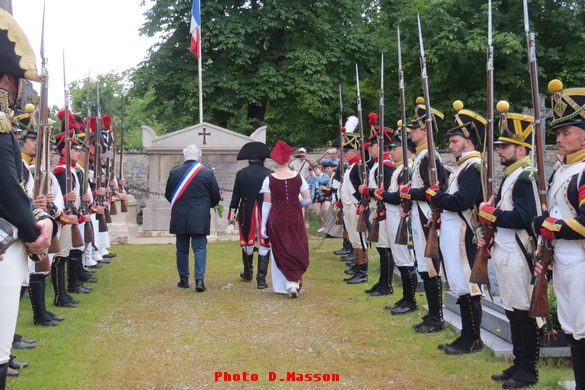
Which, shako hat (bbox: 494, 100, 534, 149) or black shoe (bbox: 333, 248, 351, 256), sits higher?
shako hat (bbox: 494, 100, 534, 149)

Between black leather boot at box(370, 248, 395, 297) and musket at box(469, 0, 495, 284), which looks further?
black leather boot at box(370, 248, 395, 297)

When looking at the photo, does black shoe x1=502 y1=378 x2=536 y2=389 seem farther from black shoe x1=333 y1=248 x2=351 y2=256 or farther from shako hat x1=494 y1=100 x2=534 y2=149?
black shoe x1=333 y1=248 x2=351 y2=256

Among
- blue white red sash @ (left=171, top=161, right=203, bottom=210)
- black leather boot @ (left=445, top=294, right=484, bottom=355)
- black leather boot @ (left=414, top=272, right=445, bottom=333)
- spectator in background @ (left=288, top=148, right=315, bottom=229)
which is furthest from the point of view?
spectator in background @ (left=288, top=148, right=315, bottom=229)

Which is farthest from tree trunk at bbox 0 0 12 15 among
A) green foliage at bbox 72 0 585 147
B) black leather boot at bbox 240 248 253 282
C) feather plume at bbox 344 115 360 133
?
green foliage at bbox 72 0 585 147

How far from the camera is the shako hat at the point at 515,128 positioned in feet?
17.3

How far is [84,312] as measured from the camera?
826cm

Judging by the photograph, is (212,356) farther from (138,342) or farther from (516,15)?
(516,15)

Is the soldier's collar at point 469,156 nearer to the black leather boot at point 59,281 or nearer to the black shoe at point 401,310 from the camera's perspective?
the black shoe at point 401,310

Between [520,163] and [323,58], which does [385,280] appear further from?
[323,58]

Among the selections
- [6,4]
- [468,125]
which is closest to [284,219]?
[468,125]

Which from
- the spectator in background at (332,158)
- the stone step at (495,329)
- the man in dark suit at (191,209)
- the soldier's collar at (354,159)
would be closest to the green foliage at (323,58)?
the spectator in background at (332,158)

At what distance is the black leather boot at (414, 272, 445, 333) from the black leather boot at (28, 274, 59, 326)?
4.15m

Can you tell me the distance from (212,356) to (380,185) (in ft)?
12.1

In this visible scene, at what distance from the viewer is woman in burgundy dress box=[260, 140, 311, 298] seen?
933cm
